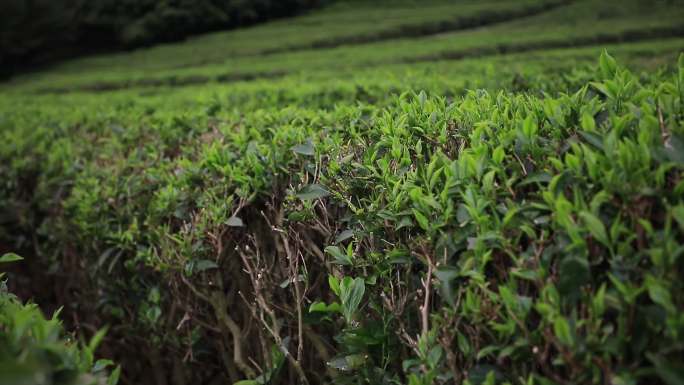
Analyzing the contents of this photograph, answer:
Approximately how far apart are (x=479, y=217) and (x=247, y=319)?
1.63 metres

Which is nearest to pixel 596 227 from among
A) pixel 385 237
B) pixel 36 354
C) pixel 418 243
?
pixel 418 243

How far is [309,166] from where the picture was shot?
2570 millimetres

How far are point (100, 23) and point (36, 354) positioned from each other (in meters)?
30.7

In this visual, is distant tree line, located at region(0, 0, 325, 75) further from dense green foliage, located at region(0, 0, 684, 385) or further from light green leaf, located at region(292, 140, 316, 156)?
light green leaf, located at region(292, 140, 316, 156)

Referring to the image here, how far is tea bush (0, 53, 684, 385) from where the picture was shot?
1457 mm

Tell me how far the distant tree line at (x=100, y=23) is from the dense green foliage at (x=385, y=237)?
2356 cm

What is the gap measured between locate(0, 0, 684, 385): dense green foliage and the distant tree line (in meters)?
23.6

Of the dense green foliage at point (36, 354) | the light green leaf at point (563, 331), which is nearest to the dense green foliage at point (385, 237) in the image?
the light green leaf at point (563, 331)

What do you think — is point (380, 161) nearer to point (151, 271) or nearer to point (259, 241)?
point (259, 241)

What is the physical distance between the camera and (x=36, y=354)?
4.08 ft

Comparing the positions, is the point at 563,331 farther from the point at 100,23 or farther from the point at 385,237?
the point at 100,23

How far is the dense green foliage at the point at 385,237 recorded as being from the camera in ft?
4.83

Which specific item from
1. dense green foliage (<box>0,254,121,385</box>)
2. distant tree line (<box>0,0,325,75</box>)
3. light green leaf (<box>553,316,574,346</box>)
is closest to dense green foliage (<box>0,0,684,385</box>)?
light green leaf (<box>553,316,574,346</box>)

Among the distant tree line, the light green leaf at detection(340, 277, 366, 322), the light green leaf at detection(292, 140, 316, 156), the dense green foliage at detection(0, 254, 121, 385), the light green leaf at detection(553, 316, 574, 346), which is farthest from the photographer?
the distant tree line
